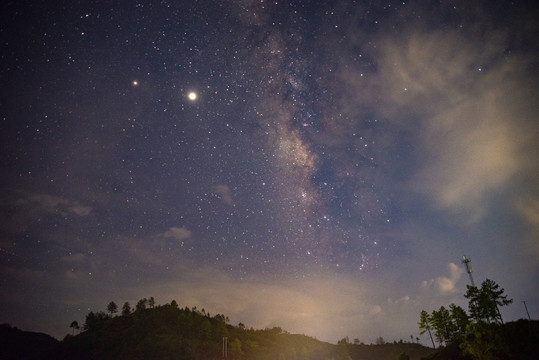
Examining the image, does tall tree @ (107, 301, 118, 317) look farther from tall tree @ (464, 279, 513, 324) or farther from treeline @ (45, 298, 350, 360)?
tall tree @ (464, 279, 513, 324)

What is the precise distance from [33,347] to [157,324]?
155 m

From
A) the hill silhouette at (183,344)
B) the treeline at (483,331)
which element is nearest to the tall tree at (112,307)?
the hill silhouette at (183,344)

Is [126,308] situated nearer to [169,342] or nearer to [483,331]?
[169,342]

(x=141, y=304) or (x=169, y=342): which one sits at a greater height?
(x=141, y=304)

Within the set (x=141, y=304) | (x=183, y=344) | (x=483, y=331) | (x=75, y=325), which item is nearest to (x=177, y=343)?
(x=183, y=344)

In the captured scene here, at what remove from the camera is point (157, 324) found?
390 ft

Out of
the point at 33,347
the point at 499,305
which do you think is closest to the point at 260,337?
the point at 499,305

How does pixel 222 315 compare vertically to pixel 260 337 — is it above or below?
above

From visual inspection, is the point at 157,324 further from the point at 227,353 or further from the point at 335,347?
the point at 335,347

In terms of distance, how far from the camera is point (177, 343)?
9888cm

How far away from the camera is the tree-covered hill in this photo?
96562 millimetres

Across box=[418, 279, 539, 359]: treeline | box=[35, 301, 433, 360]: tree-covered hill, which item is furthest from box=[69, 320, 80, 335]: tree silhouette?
box=[418, 279, 539, 359]: treeline

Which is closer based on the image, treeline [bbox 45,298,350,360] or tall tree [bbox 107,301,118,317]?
treeline [bbox 45,298,350,360]

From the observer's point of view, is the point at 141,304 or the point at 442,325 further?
the point at 141,304
